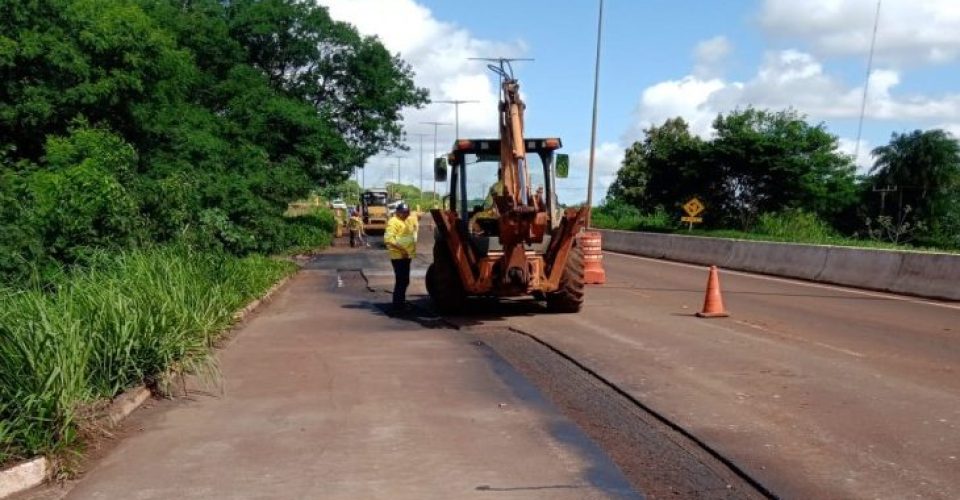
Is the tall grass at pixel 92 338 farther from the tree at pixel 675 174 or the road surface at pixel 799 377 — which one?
the tree at pixel 675 174

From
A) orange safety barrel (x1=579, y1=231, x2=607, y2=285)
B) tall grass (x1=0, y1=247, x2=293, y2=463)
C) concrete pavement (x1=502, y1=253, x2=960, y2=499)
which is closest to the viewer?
concrete pavement (x1=502, y1=253, x2=960, y2=499)

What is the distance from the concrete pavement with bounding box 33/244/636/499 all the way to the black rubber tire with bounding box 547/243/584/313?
128 inches

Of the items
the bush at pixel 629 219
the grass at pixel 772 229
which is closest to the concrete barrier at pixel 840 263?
the grass at pixel 772 229

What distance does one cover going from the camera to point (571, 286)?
13.5 m

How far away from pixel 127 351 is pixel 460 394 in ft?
9.57

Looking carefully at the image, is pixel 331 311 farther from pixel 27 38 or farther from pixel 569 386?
pixel 27 38

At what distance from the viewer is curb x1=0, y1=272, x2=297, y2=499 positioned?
5.33 metres

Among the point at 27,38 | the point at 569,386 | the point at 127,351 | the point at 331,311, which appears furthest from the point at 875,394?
the point at 27,38

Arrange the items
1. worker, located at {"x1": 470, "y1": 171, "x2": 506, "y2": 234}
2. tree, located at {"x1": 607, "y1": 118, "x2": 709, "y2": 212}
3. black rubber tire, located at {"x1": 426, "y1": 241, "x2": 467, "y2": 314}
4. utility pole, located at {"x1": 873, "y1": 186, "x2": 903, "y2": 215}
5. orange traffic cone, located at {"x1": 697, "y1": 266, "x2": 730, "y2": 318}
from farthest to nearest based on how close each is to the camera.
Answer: utility pole, located at {"x1": 873, "y1": 186, "x2": 903, "y2": 215} → tree, located at {"x1": 607, "y1": 118, "x2": 709, "y2": 212} → worker, located at {"x1": 470, "y1": 171, "x2": 506, "y2": 234} → black rubber tire, located at {"x1": 426, "y1": 241, "x2": 467, "y2": 314} → orange traffic cone, located at {"x1": 697, "y1": 266, "x2": 730, "y2": 318}

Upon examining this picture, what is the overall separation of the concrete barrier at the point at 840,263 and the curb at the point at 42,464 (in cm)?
1407

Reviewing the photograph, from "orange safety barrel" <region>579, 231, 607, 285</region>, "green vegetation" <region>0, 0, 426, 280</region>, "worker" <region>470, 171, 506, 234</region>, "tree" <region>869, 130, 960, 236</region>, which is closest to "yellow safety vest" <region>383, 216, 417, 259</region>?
"worker" <region>470, 171, 506, 234</region>

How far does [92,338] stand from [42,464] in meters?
2.16

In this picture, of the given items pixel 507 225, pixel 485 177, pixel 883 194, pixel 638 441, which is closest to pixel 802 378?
pixel 638 441

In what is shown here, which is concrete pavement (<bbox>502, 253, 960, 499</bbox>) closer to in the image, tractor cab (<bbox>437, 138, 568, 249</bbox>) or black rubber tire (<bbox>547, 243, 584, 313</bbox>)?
black rubber tire (<bbox>547, 243, 584, 313</bbox>)
